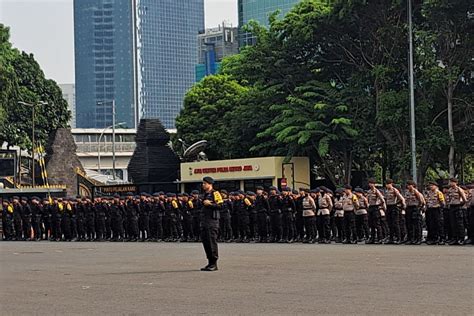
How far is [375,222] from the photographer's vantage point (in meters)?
24.2

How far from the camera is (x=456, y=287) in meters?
12.4

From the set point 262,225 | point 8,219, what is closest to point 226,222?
point 262,225

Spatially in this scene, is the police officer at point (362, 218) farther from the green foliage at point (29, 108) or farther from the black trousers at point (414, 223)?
the green foliage at point (29, 108)

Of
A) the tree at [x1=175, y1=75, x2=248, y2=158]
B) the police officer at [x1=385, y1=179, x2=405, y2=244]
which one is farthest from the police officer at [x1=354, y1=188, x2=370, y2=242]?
the tree at [x1=175, y1=75, x2=248, y2=158]

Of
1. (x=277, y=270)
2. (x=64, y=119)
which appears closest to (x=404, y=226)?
(x=277, y=270)

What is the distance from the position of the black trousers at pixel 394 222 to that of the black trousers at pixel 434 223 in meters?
0.90

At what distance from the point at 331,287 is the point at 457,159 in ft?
99.7

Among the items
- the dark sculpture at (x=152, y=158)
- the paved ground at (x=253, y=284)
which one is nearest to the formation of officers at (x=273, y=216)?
the paved ground at (x=253, y=284)

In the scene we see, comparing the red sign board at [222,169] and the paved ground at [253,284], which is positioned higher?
the red sign board at [222,169]

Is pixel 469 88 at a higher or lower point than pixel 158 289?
higher

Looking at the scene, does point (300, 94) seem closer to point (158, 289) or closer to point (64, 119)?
point (158, 289)

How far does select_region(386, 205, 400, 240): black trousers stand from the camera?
23.6m

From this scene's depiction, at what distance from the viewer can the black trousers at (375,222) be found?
79.2 ft

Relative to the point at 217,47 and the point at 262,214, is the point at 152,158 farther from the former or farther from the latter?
the point at 217,47
